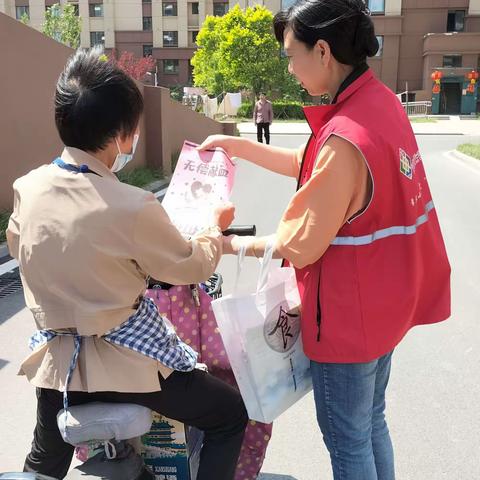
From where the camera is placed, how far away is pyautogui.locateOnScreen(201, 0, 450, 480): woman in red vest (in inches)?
67.0

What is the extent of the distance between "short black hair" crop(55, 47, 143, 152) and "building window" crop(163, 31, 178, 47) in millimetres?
60460

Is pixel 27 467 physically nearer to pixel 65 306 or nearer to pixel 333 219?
pixel 65 306

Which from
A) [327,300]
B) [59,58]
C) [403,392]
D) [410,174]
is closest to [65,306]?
[327,300]

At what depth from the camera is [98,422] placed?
1665mm

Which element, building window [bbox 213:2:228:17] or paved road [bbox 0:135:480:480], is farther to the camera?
building window [bbox 213:2:228:17]

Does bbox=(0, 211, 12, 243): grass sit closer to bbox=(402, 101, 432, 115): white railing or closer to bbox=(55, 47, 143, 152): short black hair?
bbox=(55, 47, 143, 152): short black hair

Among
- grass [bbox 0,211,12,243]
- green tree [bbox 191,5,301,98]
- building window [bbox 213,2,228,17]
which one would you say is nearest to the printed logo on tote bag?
grass [bbox 0,211,12,243]

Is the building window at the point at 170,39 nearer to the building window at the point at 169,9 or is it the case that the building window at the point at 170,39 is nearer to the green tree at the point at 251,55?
the building window at the point at 169,9

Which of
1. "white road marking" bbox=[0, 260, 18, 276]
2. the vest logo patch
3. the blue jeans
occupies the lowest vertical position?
"white road marking" bbox=[0, 260, 18, 276]

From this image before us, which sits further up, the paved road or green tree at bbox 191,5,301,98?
green tree at bbox 191,5,301,98

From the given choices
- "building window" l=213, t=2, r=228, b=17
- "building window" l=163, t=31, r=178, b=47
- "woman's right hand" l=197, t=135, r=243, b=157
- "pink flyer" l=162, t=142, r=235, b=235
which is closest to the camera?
"pink flyer" l=162, t=142, r=235, b=235

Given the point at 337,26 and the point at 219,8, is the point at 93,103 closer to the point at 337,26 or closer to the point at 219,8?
the point at 337,26

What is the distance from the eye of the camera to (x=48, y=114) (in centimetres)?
984

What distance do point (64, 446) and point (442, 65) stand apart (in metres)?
53.6
